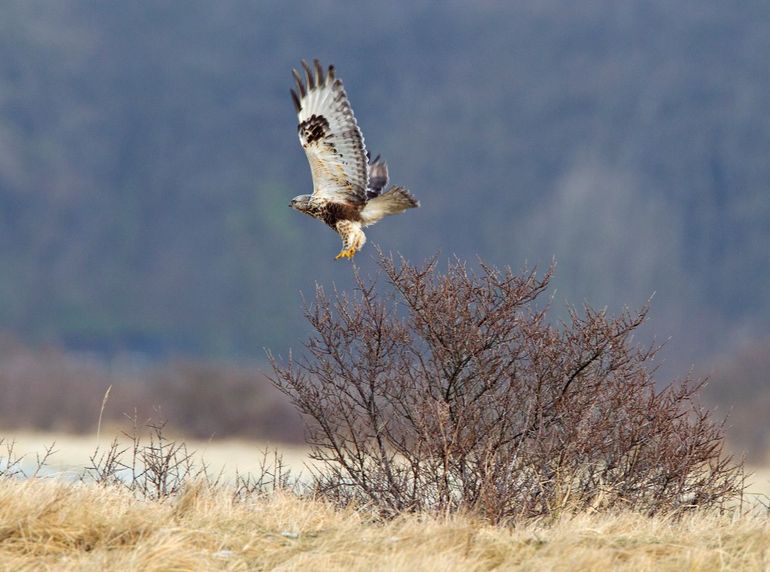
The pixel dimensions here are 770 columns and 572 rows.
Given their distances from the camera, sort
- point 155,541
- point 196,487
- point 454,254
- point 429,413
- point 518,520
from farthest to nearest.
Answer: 1. point 454,254
2. point 429,413
3. point 518,520
4. point 196,487
5. point 155,541

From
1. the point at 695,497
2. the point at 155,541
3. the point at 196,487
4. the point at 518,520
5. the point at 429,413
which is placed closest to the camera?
the point at 155,541

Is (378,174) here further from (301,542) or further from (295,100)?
(301,542)

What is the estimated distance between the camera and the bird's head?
11219mm

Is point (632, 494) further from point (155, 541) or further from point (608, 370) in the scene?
point (155, 541)

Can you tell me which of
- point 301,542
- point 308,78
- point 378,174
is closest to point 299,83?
point 308,78

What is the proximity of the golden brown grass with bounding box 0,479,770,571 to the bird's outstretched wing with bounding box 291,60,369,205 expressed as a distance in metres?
4.12

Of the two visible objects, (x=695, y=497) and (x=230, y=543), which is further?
(x=695, y=497)

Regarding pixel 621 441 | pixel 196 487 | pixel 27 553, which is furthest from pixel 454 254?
pixel 27 553

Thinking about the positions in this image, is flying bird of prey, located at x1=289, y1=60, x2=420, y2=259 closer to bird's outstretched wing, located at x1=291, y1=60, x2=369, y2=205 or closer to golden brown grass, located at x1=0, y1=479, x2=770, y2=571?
bird's outstretched wing, located at x1=291, y1=60, x2=369, y2=205

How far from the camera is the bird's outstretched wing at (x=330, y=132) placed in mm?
10805

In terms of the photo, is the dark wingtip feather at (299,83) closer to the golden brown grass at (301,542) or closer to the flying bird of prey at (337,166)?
the flying bird of prey at (337,166)

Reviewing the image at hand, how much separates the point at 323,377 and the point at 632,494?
151 inches

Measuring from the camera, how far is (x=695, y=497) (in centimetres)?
1194

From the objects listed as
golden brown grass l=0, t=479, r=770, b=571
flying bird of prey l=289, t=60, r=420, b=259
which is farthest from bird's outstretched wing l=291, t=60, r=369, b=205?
golden brown grass l=0, t=479, r=770, b=571
